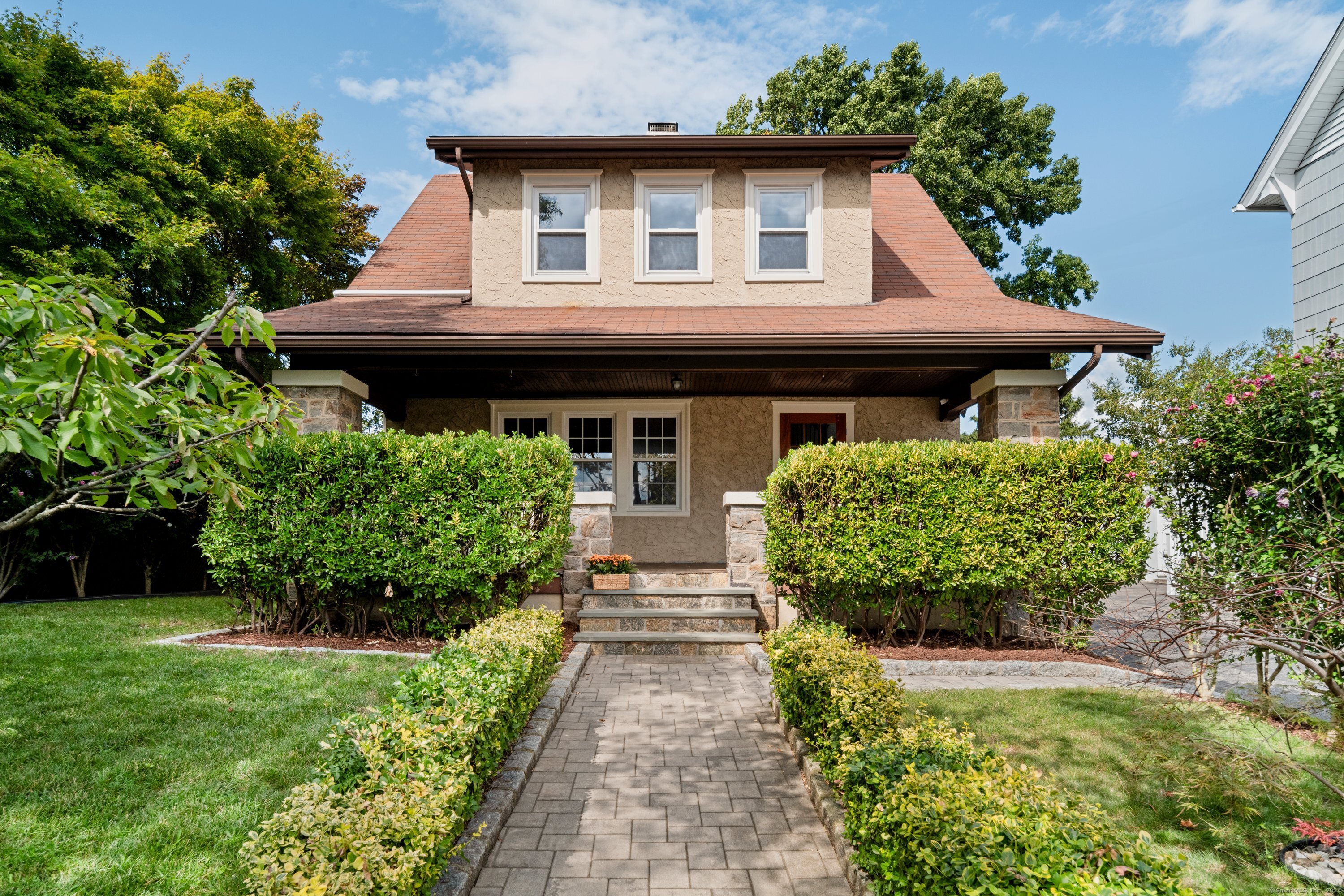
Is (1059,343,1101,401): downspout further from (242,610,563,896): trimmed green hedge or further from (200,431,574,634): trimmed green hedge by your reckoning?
(242,610,563,896): trimmed green hedge

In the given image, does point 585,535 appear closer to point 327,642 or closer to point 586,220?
point 327,642

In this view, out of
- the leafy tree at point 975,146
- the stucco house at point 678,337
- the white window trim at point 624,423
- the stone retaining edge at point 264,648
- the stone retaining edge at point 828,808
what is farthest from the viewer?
the leafy tree at point 975,146

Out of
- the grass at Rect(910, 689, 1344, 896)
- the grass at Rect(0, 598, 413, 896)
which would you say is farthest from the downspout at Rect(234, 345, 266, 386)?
the grass at Rect(910, 689, 1344, 896)

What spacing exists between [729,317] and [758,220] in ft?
6.48

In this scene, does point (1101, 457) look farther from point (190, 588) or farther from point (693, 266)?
point (190, 588)

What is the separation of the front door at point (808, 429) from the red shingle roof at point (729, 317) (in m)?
1.89

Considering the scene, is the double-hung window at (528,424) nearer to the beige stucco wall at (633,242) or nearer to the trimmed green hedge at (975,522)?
the beige stucco wall at (633,242)

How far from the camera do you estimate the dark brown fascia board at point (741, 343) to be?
7.56 meters

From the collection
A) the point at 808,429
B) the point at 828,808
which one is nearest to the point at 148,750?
the point at 828,808

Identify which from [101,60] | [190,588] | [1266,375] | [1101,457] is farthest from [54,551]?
[1266,375]

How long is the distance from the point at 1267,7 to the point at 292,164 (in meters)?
19.4

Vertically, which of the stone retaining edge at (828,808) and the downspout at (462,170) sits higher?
the downspout at (462,170)

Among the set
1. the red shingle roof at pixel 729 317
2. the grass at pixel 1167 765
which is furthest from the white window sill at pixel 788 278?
the grass at pixel 1167 765

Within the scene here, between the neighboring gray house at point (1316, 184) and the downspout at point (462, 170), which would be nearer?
the neighboring gray house at point (1316, 184)
